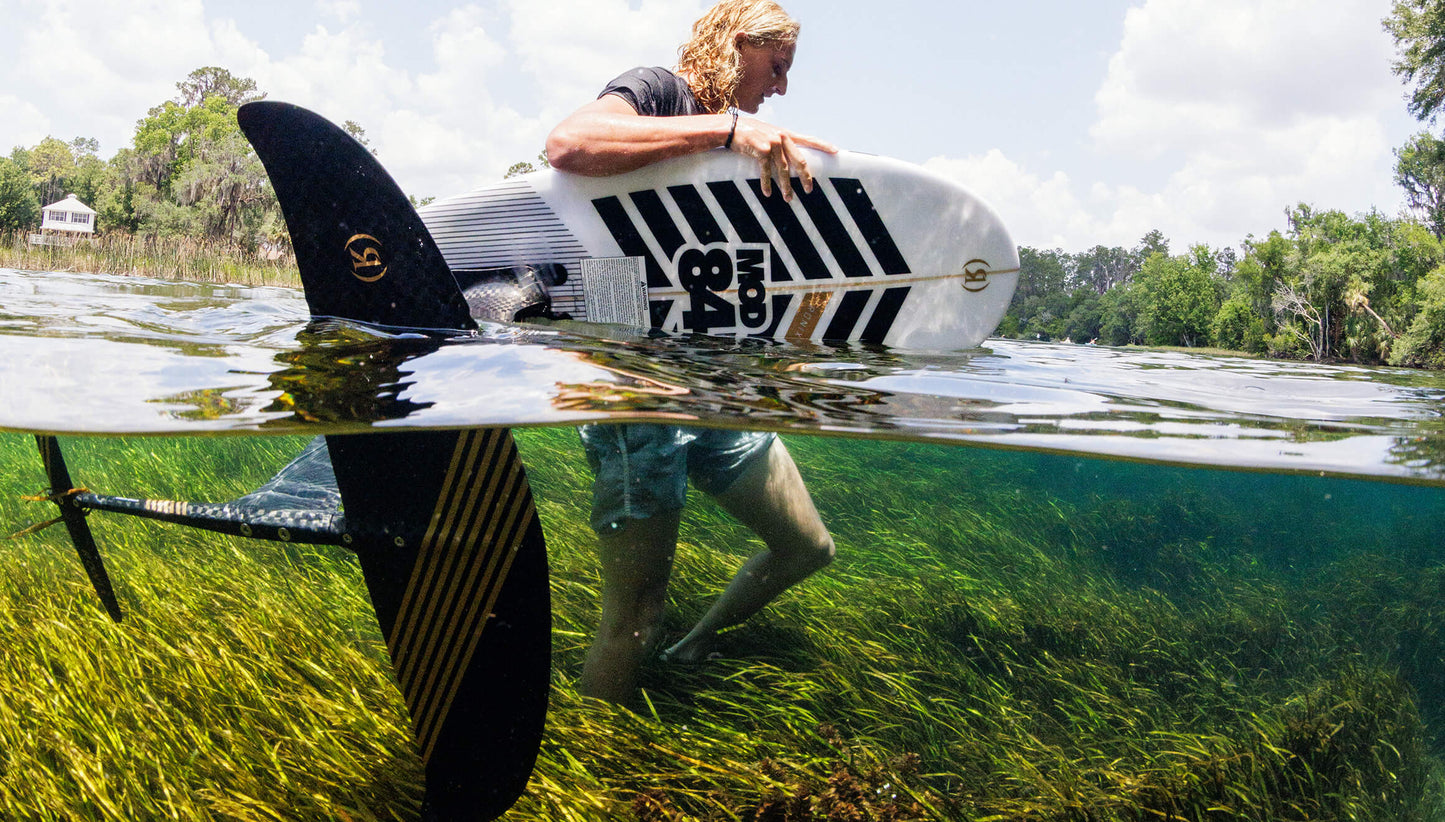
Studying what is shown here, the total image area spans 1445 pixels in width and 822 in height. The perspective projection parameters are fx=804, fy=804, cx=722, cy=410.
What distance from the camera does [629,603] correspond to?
2527 mm

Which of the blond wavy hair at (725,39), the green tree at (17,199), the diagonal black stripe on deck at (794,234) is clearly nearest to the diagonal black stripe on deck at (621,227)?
the diagonal black stripe on deck at (794,234)

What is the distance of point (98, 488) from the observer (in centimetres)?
450

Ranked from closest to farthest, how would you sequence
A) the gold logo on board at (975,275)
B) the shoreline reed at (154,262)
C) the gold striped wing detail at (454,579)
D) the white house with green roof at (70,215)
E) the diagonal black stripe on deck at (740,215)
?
the gold striped wing detail at (454,579) → the diagonal black stripe on deck at (740,215) → the gold logo on board at (975,275) → the shoreline reed at (154,262) → the white house with green roof at (70,215)

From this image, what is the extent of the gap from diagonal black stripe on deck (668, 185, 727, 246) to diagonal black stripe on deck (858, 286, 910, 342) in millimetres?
776

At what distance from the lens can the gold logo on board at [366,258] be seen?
2.56 m

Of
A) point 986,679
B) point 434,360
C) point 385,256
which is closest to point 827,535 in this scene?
point 986,679

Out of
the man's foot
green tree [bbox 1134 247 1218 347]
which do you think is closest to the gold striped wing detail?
the man's foot

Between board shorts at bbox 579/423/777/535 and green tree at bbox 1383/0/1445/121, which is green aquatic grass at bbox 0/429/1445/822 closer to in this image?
board shorts at bbox 579/423/777/535

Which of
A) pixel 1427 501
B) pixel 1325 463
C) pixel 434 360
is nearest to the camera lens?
pixel 434 360

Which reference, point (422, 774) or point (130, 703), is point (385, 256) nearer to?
point (422, 774)

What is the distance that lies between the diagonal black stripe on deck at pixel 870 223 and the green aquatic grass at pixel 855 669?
0.83 m

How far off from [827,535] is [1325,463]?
210 centimetres

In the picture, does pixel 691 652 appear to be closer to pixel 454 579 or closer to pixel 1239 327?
pixel 454 579

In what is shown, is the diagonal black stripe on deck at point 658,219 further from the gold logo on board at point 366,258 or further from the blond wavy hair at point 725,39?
the gold logo on board at point 366,258
